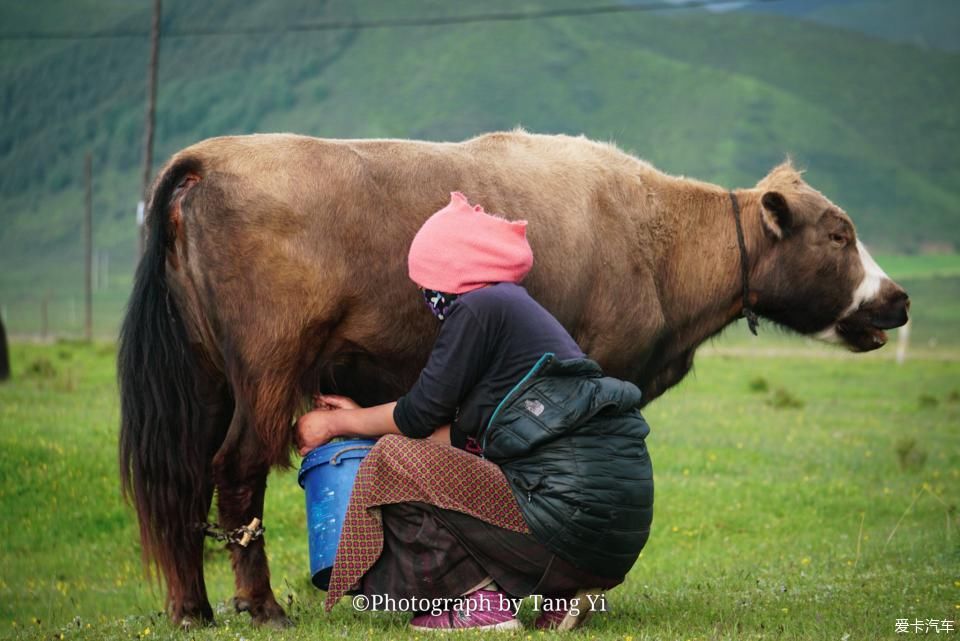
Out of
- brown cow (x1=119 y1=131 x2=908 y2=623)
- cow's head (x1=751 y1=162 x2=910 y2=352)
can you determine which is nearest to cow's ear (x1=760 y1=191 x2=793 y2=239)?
cow's head (x1=751 y1=162 x2=910 y2=352)

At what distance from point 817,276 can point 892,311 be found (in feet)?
2.02

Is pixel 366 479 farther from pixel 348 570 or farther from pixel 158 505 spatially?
pixel 158 505

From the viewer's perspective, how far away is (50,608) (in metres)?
8.92

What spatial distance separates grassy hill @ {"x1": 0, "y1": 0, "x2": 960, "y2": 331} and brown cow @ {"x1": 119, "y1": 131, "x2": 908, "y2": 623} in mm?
108647

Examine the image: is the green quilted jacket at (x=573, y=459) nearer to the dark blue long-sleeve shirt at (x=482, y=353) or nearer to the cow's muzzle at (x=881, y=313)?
the dark blue long-sleeve shirt at (x=482, y=353)

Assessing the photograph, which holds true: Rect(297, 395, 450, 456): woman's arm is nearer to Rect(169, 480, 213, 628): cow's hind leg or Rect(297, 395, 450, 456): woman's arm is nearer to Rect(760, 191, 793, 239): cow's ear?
Rect(169, 480, 213, 628): cow's hind leg

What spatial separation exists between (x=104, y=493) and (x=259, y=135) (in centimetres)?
571

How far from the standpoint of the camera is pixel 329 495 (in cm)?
603

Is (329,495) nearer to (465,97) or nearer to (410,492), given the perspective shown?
(410,492)

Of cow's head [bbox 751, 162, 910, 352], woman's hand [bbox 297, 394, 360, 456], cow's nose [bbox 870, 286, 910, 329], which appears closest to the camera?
woman's hand [bbox 297, 394, 360, 456]

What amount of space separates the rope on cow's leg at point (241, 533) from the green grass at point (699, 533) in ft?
1.41

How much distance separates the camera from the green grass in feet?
21.4

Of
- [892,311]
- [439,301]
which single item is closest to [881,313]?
[892,311]

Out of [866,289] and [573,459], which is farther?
[866,289]
